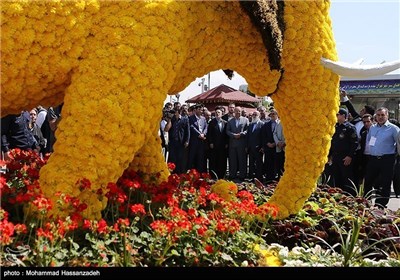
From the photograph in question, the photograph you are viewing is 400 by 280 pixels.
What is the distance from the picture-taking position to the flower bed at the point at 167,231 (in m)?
2.98

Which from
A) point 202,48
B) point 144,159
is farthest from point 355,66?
A: point 144,159

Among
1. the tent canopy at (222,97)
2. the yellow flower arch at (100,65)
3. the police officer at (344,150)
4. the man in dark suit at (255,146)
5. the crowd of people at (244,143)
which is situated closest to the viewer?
the yellow flower arch at (100,65)

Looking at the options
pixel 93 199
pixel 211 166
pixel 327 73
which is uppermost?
pixel 327 73

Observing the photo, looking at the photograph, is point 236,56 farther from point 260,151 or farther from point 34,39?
point 260,151

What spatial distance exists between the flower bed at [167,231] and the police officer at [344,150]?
10.6 feet

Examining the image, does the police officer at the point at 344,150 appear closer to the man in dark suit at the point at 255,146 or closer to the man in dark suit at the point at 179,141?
the man in dark suit at the point at 255,146

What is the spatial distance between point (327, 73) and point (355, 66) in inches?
8.8

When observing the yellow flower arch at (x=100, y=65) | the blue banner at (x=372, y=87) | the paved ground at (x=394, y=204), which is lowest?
the paved ground at (x=394, y=204)

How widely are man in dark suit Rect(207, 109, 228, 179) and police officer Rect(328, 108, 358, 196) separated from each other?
3.00m

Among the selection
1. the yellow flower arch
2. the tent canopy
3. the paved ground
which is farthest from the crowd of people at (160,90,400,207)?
the tent canopy

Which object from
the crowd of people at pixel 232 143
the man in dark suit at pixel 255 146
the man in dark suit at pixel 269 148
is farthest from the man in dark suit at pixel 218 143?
the man in dark suit at pixel 269 148

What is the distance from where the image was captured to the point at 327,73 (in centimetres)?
411

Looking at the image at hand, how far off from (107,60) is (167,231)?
1.17m

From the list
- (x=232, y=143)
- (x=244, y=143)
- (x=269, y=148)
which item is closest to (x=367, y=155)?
(x=269, y=148)
